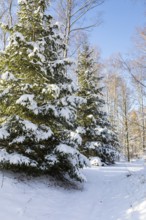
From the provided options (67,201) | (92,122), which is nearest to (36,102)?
(67,201)

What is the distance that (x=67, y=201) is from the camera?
24.3 ft

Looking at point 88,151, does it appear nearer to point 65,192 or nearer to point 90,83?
point 90,83

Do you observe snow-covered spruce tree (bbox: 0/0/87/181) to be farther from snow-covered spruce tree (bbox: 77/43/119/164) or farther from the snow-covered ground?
snow-covered spruce tree (bbox: 77/43/119/164)

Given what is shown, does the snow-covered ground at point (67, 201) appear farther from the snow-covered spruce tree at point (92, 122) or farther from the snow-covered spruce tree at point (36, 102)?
the snow-covered spruce tree at point (92, 122)

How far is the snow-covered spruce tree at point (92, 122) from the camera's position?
1559 centimetres

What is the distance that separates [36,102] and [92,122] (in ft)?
26.5

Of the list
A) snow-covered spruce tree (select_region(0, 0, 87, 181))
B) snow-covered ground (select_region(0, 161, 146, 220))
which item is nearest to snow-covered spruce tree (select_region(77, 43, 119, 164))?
snow-covered spruce tree (select_region(0, 0, 87, 181))

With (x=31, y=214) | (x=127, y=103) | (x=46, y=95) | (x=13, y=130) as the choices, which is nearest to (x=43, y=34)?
(x=46, y=95)

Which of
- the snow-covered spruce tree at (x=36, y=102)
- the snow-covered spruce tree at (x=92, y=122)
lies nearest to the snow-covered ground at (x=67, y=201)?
the snow-covered spruce tree at (x=36, y=102)

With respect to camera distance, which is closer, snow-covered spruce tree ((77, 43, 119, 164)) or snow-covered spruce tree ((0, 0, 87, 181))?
snow-covered spruce tree ((0, 0, 87, 181))

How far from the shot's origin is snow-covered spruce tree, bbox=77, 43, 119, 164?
15.6 meters

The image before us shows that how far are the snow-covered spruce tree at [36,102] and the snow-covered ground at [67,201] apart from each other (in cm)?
65

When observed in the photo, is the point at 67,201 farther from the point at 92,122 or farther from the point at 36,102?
the point at 92,122

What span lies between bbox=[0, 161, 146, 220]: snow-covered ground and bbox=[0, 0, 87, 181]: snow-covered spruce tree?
0.65 metres
